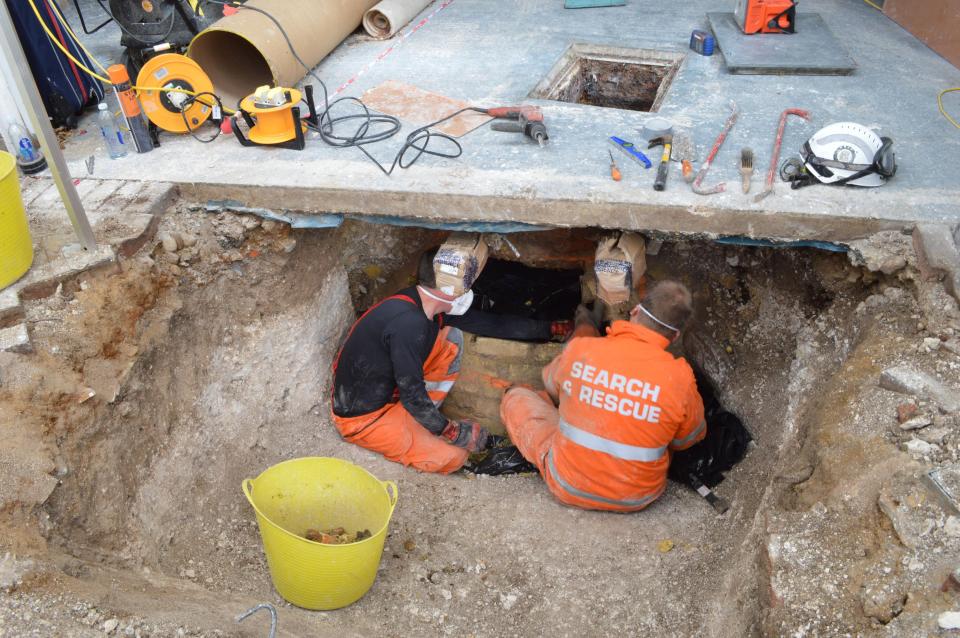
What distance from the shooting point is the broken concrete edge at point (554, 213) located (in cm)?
335

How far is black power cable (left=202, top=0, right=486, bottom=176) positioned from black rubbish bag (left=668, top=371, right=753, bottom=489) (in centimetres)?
209

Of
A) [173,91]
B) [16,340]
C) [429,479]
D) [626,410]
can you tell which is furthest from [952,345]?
[173,91]

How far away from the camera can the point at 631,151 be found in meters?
3.83

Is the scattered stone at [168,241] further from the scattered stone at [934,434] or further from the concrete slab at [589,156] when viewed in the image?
the scattered stone at [934,434]

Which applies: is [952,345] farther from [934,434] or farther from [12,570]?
[12,570]

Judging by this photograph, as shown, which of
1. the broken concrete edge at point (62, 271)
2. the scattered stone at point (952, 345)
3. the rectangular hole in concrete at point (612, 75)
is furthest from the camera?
the rectangular hole in concrete at point (612, 75)

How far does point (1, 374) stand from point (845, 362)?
3571 mm

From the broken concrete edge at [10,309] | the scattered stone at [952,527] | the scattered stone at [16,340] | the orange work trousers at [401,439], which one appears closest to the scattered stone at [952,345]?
the scattered stone at [952,527]

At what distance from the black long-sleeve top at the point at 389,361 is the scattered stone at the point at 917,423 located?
232cm

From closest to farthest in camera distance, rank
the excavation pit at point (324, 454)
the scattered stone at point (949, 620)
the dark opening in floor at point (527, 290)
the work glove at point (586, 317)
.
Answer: the scattered stone at point (949, 620) → the excavation pit at point (324, 454) → the work glove at point (586, 317) → the dark opening in floor at point (527, 290)

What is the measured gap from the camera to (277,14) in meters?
4.38

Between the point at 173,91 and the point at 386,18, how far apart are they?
6.01ft

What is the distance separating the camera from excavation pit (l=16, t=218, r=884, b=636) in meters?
2.93

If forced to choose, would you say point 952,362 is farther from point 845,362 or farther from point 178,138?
point 178,138
